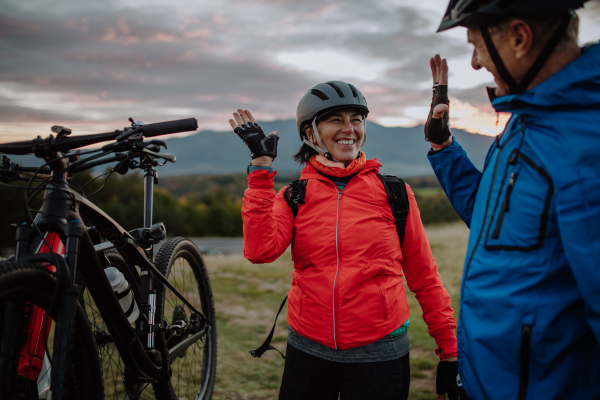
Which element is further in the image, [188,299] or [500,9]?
[188,299]

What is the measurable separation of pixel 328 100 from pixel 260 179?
2.78 feet

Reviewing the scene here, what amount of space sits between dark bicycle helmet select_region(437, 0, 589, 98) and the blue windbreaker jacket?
90mm

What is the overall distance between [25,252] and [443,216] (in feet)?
289

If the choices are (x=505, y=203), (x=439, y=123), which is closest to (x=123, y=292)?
(x=439, y=123)

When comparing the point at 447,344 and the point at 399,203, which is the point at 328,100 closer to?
the point at 399,203

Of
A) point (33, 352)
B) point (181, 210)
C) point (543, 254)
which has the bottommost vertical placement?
point (181, 210)

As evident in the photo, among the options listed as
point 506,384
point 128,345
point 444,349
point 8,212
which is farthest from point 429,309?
point 8,212

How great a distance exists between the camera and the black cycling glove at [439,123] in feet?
6.70

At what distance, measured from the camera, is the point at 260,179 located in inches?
85.7

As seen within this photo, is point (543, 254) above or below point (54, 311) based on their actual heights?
above

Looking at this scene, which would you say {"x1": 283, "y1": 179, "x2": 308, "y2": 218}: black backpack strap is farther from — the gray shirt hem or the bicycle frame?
the bicycle frame

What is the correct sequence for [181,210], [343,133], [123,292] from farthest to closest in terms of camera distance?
[181,210] < [123,292] < [343,133]

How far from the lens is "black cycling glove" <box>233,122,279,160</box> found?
220 centimetres

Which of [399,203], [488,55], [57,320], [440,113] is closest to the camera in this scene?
[488,55]
